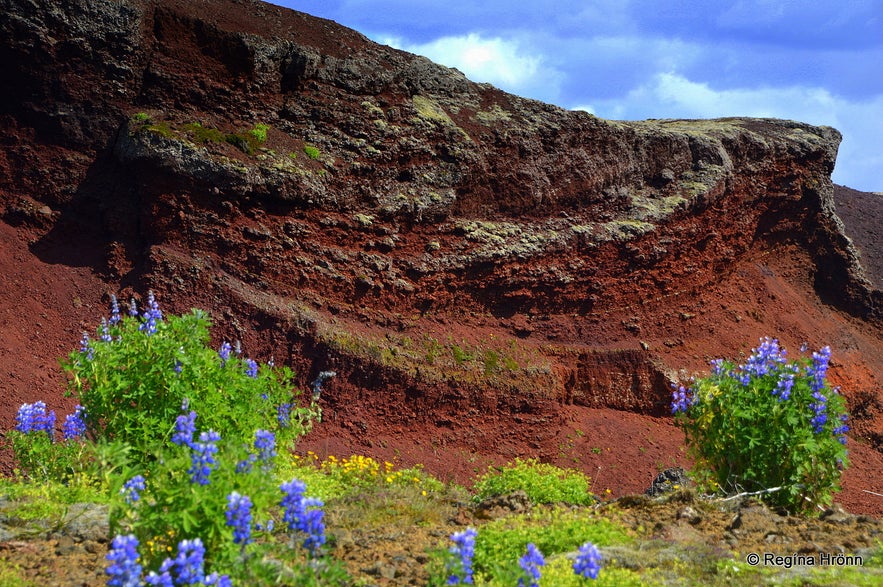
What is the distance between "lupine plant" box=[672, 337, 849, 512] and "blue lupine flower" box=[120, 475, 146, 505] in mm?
5318

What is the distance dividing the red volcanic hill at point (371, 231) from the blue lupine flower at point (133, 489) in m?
7.37

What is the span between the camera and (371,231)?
48.5ft

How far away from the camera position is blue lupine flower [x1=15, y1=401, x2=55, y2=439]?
26.3 ft

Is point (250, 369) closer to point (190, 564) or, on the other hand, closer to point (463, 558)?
point (190, 564)

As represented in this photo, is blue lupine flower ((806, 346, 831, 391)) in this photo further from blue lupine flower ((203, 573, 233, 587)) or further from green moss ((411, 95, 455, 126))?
green moss ((411, 95, 455, 126))

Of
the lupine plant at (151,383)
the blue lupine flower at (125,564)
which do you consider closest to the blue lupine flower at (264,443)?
the blue lupine flower at (125,564)

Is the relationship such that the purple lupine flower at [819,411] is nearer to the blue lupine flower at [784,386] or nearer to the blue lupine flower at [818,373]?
the blue lupine flower at [818,373]

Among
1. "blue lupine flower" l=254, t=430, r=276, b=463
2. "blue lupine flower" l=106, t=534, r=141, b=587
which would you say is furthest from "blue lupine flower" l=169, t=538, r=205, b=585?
"blue lupine flower" l=254, t=430, r=276, b=463

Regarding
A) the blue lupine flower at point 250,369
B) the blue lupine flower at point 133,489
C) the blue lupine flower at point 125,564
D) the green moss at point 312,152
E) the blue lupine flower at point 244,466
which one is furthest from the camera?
the green moss at point 312,152

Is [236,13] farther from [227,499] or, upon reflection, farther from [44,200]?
[227,499]

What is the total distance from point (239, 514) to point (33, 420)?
5.66 metres

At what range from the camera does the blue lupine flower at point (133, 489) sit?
13.9ft

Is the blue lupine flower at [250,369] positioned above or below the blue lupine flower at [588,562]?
above

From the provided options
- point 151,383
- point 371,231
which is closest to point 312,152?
point 371,231
